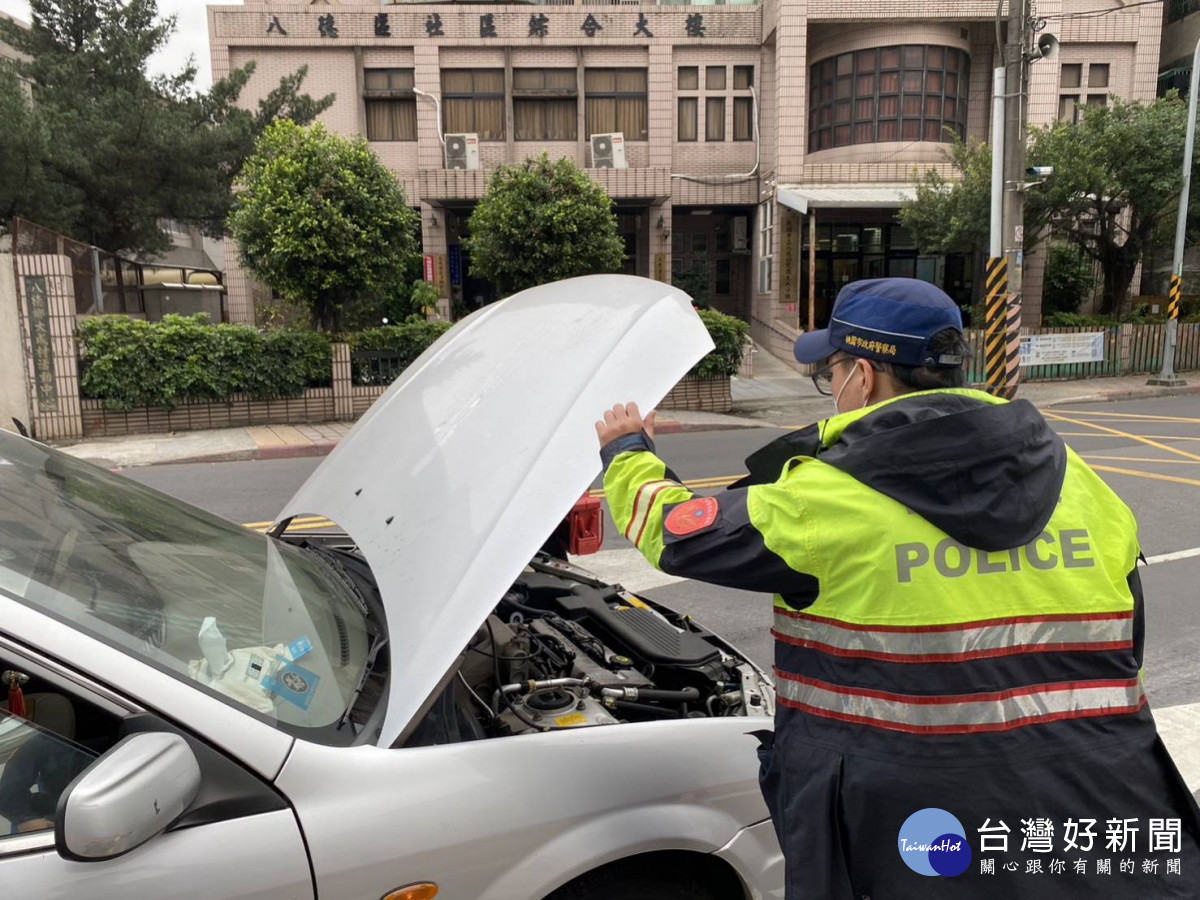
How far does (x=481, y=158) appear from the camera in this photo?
25.2 m

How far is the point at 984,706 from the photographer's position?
1.53 m

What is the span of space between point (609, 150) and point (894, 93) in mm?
7761

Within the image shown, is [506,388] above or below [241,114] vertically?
below

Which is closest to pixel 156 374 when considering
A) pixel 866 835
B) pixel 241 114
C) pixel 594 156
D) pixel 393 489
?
pixel 241 114

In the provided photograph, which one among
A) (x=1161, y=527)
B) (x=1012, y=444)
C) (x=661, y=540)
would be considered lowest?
(x=1161, y=527)

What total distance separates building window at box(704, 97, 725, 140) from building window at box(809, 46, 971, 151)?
10.3 feet

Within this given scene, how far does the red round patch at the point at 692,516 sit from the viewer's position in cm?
166

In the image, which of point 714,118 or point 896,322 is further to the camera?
point 714,118

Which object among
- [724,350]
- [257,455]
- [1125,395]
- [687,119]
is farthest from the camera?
[687,119]

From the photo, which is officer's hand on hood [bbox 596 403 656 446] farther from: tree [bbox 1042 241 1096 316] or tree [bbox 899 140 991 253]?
tree [bbox 1042 241 1096 316]

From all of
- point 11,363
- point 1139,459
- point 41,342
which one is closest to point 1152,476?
point 1139,459

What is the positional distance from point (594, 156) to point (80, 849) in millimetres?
24819

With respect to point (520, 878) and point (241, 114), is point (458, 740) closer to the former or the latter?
point (520, 878)

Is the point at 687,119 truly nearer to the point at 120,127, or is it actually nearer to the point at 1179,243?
the point at 1179,243
